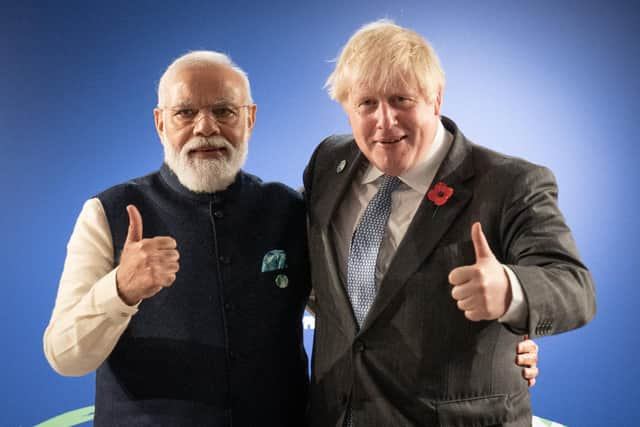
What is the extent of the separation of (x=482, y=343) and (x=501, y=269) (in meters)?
0.37

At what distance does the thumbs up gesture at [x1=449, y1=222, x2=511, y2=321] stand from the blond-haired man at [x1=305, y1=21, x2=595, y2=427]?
0.21 meters

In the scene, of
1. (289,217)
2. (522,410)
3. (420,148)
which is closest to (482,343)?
(522,410)

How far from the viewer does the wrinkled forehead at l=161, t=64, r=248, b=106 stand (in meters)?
2.03

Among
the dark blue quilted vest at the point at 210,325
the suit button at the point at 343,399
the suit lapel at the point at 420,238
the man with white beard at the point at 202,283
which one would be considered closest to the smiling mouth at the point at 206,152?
the man with white beard at the point at 202,283

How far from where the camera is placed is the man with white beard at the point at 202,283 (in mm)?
1929

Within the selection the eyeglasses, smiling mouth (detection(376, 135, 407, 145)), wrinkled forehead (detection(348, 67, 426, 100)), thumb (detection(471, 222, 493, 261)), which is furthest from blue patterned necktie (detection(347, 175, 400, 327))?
the eyeglasses

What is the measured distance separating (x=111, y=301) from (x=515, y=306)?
0.93 m

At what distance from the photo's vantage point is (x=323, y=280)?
191cm

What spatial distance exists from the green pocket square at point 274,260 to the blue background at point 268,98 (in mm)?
1347

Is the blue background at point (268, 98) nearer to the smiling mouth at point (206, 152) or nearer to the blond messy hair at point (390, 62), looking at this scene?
the smiling mouth at point (206, 152)

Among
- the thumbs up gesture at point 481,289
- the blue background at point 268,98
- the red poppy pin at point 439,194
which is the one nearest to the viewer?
the thumbs up gesture at point 481,289

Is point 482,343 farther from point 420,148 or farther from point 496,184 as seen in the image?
point 420,148

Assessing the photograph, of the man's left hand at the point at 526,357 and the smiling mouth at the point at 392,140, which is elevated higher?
the smiling mouth at the point at 392,140

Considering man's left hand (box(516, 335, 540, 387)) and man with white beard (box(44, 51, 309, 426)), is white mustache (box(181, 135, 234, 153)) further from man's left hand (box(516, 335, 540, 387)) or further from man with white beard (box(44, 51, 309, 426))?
man's left hand (box(516, 335, 540, 387))
